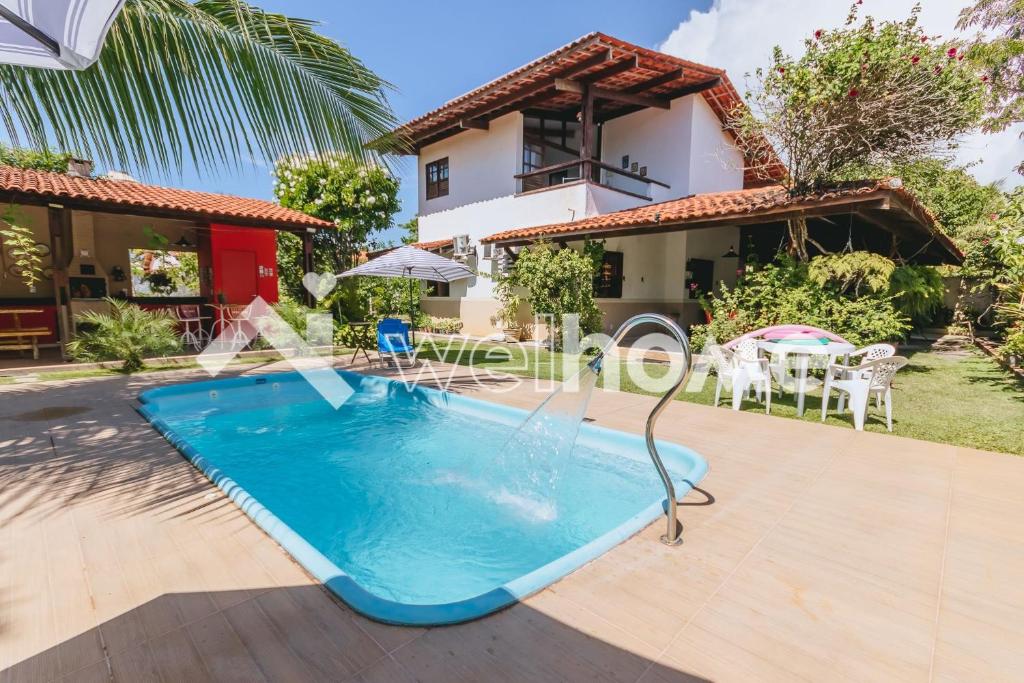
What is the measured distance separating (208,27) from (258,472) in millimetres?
4379

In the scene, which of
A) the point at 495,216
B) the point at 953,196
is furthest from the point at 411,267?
the point at 953,196

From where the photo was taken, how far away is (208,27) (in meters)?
3.05

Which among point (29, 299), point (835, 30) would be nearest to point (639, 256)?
point (835, 30)

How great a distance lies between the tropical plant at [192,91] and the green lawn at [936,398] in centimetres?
628

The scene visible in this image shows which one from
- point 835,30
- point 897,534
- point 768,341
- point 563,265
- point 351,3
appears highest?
point 835,30

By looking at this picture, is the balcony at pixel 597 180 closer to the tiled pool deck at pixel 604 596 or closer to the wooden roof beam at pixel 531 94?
the wooden roof beam at pixel 531 94

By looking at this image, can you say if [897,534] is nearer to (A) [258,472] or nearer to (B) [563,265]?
(A) [258,472]

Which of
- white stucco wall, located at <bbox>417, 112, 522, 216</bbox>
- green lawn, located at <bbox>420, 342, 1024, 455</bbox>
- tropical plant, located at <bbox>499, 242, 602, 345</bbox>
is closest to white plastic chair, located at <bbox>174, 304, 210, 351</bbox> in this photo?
green lawn, located at <bbox>420, 342, 1024, 455</bbox>

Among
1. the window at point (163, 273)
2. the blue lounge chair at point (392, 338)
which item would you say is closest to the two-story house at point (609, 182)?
the blue lounge chair at point (392, 338)

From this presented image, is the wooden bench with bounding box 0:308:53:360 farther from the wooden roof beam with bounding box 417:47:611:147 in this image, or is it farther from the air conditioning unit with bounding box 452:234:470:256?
the wooden roof beam with bounding box 417:47:611:147

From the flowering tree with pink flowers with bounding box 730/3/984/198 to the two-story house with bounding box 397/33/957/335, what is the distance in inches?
54.3

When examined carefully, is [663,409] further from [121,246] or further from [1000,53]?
[1000,53]

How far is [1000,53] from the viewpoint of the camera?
13.9 m

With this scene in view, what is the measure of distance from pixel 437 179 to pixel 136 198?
1049 cm
